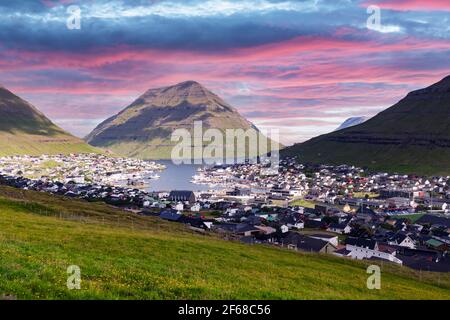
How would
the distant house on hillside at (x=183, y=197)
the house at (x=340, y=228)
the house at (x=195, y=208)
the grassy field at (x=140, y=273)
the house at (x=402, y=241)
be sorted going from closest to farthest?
the grassy field at (x=140, y=273) → the house at (x=402, y=241) → the house at (x=340, y=228) → the house at (x=195, y=208) → the distant house on hillside at (x=183, y=197)

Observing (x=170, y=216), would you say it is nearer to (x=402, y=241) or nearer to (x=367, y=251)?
(x=367, y=251)

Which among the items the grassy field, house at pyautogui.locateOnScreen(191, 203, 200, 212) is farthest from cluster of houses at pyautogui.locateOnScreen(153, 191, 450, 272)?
the grassy field

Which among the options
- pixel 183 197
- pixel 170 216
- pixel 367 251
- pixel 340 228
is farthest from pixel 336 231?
pixel 183 197

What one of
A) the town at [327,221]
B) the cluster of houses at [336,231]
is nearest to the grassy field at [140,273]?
the town at [327,221]

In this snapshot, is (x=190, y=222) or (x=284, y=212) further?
(x=284, y=212)

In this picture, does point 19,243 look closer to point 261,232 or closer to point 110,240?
point 110,240

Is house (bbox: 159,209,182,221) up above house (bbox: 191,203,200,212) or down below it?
above

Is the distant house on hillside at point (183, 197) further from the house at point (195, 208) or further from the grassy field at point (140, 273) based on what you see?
the grassy field at point (140, 273)

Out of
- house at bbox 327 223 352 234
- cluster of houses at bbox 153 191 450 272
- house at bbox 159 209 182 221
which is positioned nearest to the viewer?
cluster of houses at bbox 153 191 450 272

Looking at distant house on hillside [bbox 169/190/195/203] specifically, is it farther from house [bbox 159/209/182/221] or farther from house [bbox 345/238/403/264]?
house [bbox 345/238/403/264]
